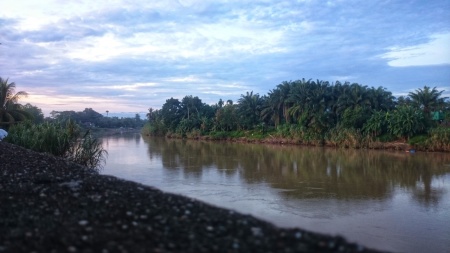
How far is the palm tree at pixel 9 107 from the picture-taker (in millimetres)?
31891

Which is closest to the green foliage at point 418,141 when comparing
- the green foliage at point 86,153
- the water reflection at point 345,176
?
the water reflection at point 345,176

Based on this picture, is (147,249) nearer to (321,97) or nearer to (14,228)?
(14,228)

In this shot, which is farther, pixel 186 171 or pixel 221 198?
pixel 186 171

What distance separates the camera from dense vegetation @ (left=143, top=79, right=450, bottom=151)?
1624 inches

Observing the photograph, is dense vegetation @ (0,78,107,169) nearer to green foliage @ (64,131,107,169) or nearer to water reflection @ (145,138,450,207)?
green foliage @ (64,131,107,169)

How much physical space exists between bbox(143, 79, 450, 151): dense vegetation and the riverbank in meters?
37.6

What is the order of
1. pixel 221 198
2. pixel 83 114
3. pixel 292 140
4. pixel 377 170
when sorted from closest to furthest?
pixel 221 198 → pixel 377 170 → pixel 292 140 → pixel 83 114

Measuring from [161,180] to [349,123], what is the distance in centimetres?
3220

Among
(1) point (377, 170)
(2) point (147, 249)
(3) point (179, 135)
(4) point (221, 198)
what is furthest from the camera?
(3) point (179, 135)

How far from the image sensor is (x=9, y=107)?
32.8m

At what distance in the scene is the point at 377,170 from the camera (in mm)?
24938

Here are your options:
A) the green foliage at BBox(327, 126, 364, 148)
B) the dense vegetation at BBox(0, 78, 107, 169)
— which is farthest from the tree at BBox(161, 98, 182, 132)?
the dense vegetation at BBox(0, 78, 107, 169)

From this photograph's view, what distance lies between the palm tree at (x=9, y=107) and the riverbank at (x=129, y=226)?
2707 centimetres

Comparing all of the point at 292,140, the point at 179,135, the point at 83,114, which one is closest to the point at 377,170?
the point at 292,140
